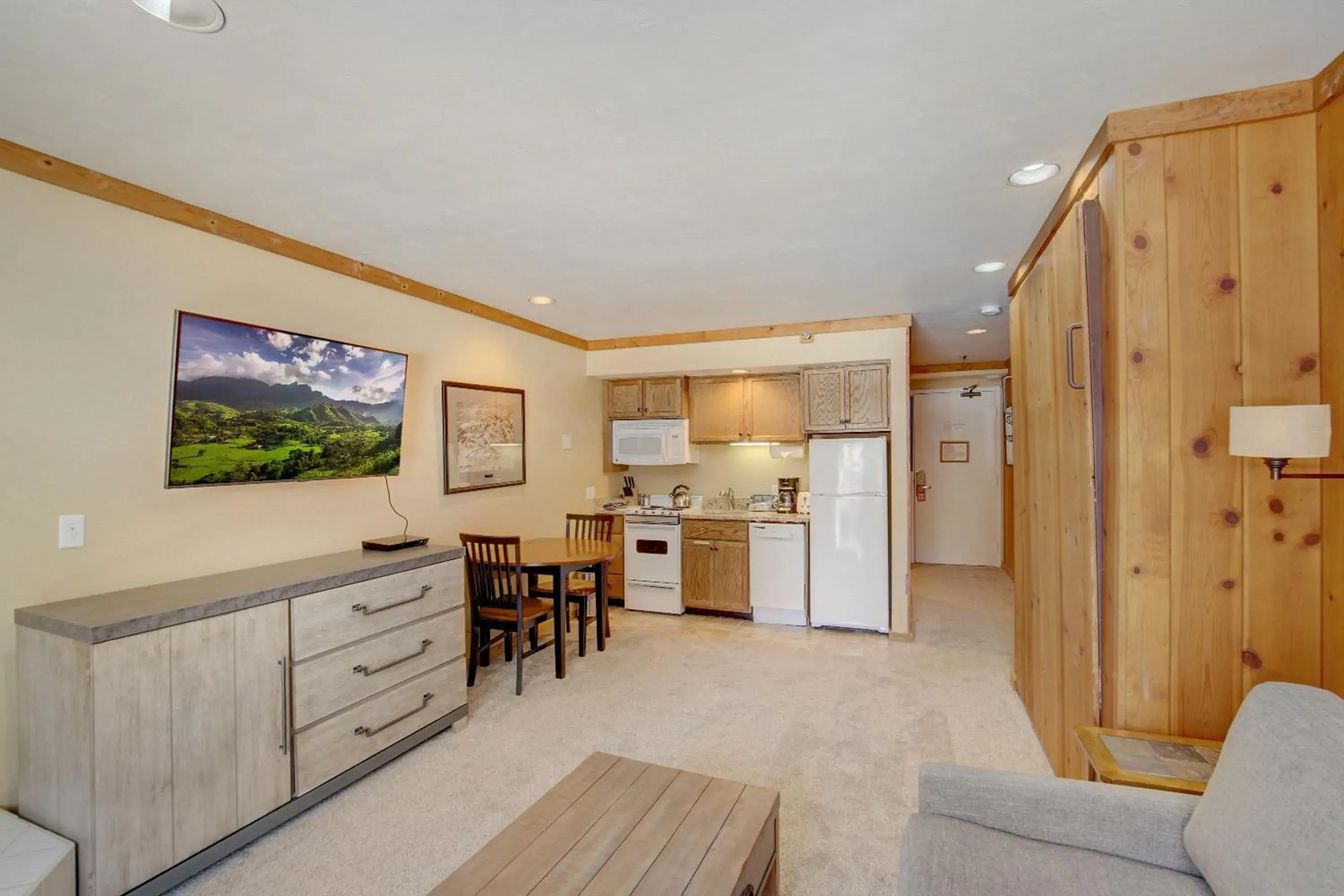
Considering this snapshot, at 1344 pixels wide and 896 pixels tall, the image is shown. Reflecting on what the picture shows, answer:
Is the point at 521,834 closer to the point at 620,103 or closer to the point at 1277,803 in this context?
the point at 1277,803

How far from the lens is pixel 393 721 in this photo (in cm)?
262

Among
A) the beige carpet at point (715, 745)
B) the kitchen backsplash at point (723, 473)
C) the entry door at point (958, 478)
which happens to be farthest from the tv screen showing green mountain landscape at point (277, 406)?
the entry door at point (958, 478)

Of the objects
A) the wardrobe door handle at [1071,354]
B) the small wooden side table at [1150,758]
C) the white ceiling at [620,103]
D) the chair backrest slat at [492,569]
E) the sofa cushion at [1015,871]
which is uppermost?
the white ceiling at [620,103]

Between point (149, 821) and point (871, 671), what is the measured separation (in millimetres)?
3560

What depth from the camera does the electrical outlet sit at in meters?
2.00

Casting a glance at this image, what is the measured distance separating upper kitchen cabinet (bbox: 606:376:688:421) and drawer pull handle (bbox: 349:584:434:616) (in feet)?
9.50

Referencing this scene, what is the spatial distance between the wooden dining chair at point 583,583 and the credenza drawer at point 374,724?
96cm

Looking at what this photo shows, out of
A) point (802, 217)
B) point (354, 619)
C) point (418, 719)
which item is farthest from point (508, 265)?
point (418, 719)

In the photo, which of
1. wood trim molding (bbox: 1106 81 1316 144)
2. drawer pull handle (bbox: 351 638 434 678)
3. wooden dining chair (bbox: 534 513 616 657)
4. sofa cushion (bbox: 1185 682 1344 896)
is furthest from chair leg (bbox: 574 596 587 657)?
wood trim molding (bbox: 1106 81 1316 144)

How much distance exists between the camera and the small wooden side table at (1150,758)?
4.83 feet

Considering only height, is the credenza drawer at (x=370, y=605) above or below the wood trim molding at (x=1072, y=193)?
below

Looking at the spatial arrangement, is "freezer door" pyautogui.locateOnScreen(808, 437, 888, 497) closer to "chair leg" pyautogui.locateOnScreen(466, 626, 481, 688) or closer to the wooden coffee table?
"chair leg" pyautogui.locateOnScreen(466, 626, 481, 688)

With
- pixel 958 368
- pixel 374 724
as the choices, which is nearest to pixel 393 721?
pixel 374 724

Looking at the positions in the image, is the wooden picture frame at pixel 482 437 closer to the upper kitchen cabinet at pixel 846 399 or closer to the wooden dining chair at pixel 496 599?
the wooden dining chair at pixel 496 599
